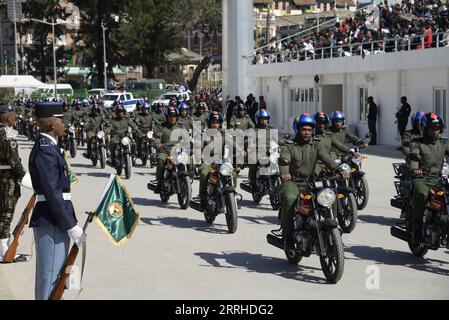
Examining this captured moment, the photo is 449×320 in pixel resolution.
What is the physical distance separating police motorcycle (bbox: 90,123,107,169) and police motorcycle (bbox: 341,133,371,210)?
10285 mm

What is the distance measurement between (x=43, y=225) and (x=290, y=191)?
379 cm

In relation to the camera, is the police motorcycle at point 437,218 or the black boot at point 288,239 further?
the black boot at point 288,239

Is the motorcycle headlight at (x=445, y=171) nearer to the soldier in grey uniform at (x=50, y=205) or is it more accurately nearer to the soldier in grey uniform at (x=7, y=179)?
the soldier in grey uniform at (x=7, y=179)

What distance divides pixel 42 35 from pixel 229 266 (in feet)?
278

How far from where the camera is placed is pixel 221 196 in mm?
13055

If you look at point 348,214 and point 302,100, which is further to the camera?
point 302,100

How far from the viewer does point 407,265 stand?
10.2 metres

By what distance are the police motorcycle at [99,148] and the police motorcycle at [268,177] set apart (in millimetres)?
8700

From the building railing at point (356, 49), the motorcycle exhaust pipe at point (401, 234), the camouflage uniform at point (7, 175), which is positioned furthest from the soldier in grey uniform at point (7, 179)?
the building railing at point (356, 49)

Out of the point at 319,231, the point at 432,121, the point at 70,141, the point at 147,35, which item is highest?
the point at 147,35

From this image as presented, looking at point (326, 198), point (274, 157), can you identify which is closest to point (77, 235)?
point (326, 198)

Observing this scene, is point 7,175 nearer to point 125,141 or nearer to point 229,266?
point 229,266

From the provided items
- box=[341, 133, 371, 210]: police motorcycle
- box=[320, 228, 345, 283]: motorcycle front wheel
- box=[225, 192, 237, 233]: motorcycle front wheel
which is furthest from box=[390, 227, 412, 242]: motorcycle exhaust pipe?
box=[341, 133, 371, 210]: police motorcycle

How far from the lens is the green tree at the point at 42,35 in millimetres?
91875
